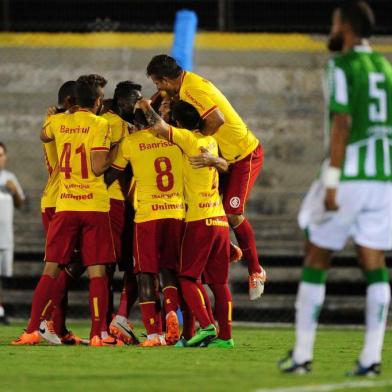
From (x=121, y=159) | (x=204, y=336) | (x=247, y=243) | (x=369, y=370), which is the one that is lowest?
(x=204, y=336)

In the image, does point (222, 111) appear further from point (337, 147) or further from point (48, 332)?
point (337, 147)

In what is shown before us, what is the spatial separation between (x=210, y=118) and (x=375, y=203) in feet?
11.3

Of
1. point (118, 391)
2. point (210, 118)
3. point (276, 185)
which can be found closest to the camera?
point (118, 391)

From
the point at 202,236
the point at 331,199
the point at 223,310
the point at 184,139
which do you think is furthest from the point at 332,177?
the point at 223,310

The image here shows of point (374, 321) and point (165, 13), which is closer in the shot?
point (374, 321)

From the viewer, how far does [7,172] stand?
16078mm

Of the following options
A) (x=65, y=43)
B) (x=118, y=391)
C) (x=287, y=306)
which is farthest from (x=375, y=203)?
(x=65, y=43)

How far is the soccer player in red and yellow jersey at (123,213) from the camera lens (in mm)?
10970

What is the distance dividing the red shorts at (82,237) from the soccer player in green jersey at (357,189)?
3410 millimetres

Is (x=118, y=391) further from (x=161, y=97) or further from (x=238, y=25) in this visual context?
(x=238, y=25)

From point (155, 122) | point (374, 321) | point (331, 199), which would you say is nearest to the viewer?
point (331, 199)

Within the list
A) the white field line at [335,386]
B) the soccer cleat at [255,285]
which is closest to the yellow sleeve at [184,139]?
the soccer cleat at [255,285]

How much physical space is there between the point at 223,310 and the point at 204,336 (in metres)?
0.32

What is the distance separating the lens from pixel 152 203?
416 inches
